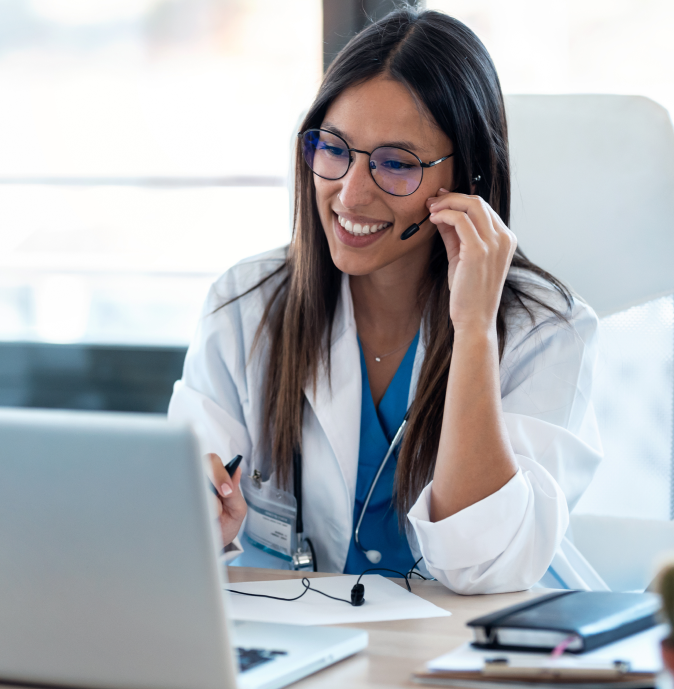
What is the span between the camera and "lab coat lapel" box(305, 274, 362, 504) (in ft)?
4.55

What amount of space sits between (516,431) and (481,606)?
12.5 inches

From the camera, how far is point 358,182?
4.33 feet

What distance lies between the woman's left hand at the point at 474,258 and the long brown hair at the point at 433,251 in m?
0.12

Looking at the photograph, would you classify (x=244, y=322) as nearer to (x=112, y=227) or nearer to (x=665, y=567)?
(x=665, y=567)

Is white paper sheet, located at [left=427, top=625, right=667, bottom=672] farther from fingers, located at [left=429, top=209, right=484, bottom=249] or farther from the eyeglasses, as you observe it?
the eyeglasses

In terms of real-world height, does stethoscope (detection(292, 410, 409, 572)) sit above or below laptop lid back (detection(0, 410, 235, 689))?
below

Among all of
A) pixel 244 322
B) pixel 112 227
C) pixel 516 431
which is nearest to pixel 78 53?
pixel 112 227

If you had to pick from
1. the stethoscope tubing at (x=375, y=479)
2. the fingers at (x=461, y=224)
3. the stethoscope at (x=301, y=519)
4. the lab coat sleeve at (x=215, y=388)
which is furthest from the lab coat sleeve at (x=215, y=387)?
the fingers at (x=461, y=224)

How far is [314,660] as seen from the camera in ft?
2.48

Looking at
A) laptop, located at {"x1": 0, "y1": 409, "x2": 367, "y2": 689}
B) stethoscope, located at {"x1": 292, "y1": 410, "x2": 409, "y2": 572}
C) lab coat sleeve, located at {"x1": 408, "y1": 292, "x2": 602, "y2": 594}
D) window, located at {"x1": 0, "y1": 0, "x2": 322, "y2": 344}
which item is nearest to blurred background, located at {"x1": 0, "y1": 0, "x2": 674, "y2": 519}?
window, located at {"x1": 0, "y1": 0, "x2": 322, "y2": 344}

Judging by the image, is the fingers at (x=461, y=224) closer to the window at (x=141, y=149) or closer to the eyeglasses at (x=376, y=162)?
the eyeglasses at (x=376, y=162)

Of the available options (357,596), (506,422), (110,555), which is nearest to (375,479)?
(506,422)

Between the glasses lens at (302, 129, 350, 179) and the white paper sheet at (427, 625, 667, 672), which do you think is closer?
the white paper sheet at (427, 625, 667, 672)

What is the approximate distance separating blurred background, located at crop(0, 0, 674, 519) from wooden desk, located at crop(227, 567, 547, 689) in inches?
89.1
